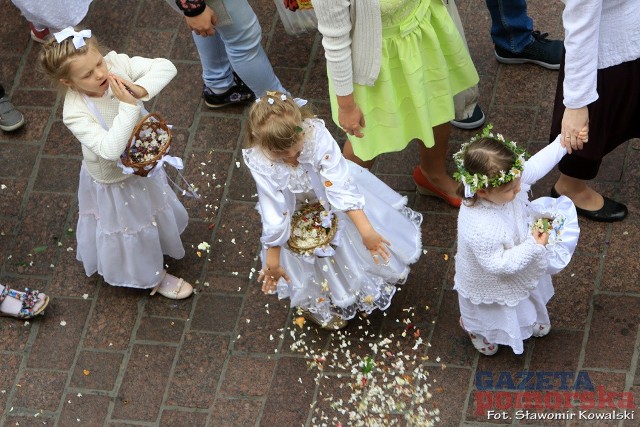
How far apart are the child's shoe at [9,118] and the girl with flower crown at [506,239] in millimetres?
2933

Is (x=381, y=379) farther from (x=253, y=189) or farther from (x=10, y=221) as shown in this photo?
(x=10, y=221)

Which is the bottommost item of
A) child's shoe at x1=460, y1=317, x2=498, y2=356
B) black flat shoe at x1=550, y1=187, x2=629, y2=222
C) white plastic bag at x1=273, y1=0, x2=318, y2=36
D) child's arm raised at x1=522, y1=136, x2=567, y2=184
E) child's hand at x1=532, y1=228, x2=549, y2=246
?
child's shoe at x1=460, y1=317, x2=498, y2=356

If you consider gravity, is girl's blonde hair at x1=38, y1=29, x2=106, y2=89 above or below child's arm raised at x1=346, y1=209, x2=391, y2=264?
above

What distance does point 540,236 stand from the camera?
4.11 metres

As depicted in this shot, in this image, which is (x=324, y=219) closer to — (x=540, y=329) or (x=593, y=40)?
(x=540, y=329)

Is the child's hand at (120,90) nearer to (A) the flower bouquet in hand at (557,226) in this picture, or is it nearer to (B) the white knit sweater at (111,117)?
(B) the white knit sweater at (111,117)

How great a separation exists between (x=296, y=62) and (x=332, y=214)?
1.82 meters

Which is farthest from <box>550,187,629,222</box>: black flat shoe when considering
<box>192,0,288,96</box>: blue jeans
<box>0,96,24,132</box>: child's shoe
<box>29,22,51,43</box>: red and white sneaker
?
<box>29,22,51,43</box>: red and white sneaker

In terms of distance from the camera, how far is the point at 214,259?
532 cm

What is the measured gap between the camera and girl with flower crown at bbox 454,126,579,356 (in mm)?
4012

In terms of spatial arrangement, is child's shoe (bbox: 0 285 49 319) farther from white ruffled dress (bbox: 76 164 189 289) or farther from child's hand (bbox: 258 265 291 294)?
child's hand (bbox: 258 265 291 294)

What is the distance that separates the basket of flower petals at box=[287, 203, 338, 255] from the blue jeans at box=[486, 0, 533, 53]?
1.79m

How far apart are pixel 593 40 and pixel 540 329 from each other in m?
1.39

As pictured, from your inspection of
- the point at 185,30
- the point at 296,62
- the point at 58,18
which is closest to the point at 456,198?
the point at 296,62
